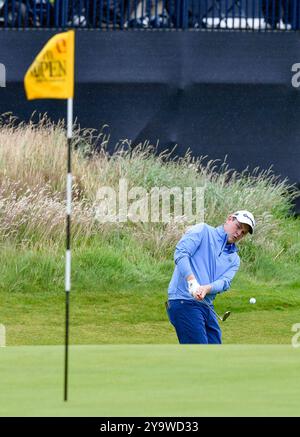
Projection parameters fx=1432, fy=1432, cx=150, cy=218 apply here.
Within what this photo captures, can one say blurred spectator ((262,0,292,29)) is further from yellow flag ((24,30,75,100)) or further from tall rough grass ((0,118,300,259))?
yellow flag ((24,30,75,100))

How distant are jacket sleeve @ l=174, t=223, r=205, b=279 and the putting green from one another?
5.50 feet

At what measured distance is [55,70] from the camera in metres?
8.26

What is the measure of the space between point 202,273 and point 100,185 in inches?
257

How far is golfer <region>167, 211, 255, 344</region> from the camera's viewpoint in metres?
12.4

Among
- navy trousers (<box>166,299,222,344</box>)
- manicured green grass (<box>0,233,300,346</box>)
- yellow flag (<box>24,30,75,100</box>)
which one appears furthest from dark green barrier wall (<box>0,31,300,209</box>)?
yellow flag (<box>24,30,75,100</box>)

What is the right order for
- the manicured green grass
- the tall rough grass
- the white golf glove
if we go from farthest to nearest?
the tall rough grass < the manicured green grass < the white golf glove

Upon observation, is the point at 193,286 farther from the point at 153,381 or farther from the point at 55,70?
the point at 55,70

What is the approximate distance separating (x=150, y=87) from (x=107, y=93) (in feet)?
2.21

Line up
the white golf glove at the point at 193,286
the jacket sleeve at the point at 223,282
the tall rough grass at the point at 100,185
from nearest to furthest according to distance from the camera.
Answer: the white golf glove at the point at 193,286
the jacket sleeve at the point at 223,282
the tall rough grass at the point at 100,185

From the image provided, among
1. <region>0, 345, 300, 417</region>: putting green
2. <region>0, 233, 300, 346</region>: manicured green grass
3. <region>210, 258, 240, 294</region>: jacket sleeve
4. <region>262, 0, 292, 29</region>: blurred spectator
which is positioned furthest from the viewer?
<region>262, 0, 292, 29</region>: blurred spectator

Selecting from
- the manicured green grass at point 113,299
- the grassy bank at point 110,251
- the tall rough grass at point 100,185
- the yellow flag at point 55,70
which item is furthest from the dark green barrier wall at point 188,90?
the yellow flag at point 55,70

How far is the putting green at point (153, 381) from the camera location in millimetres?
7555

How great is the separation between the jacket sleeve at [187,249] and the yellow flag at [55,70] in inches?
165

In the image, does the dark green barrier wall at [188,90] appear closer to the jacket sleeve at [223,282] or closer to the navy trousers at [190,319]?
the jacket sleeve at [223,282]
